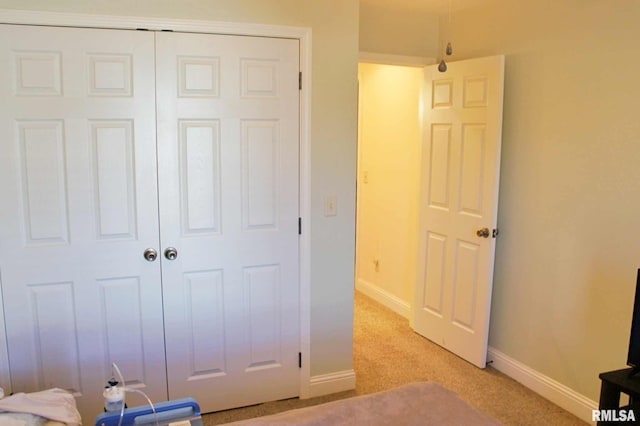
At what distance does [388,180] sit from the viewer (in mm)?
4445

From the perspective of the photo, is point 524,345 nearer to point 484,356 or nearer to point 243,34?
point 484,356

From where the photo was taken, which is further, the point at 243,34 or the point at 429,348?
the point at 429,348

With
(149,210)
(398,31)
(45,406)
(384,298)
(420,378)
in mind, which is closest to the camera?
(45,406)

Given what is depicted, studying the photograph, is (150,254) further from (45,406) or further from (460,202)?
(460,202)

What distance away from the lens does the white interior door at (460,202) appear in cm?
319

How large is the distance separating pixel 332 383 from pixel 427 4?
8.31ft

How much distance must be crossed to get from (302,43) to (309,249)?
1.13m

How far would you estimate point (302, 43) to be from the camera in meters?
2.70

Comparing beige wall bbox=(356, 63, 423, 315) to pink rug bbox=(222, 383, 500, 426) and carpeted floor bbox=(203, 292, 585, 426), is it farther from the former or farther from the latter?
pink rug bbox=(222, 383, 500, 426)

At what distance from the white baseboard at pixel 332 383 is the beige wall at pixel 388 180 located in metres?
1.25

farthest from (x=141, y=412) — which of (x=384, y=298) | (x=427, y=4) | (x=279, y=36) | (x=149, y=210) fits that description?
(x=384, y=298)

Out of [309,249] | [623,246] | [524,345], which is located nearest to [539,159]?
[623,246]

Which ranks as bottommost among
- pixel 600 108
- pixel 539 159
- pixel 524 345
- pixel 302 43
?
pixel 524 345

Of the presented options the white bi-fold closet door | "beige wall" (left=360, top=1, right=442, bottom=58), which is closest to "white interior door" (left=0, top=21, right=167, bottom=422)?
the white bi-fold closet door
